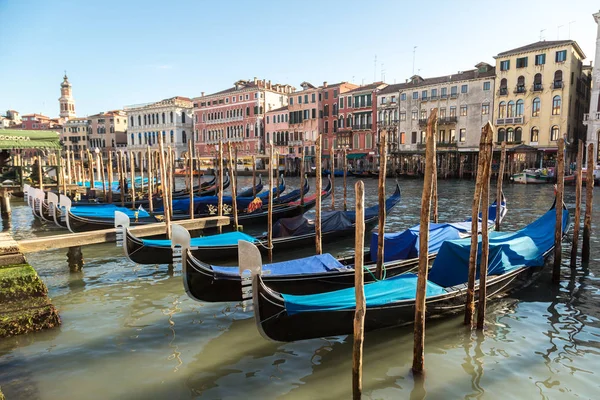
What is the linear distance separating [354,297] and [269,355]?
37.6 inches

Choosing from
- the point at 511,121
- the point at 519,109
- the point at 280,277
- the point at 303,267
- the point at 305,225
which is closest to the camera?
the point at 280,277

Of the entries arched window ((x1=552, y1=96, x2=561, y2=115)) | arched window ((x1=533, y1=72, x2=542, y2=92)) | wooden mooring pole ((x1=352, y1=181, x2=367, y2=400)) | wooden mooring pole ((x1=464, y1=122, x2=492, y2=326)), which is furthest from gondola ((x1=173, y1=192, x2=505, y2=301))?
arched window ((x1=533, y1=72, x2=542, y2=92))

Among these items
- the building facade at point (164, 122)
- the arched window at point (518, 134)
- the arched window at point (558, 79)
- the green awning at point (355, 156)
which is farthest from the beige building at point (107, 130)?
the arched window at point (558, 79)

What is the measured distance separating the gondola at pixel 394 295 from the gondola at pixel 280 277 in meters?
0.25

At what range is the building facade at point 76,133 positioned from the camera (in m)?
49.8

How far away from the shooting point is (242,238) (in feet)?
21.9

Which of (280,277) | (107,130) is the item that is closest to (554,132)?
(280,277)

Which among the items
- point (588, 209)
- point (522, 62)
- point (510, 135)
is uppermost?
point (522, 62)

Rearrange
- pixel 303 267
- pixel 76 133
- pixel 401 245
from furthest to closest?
pixel 76 133, pixel 401 245, pixel 303 267

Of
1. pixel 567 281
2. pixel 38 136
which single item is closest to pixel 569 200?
pixel 567 281

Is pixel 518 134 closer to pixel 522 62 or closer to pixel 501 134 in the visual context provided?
pixel 501 134

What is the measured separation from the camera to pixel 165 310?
5.02 metres

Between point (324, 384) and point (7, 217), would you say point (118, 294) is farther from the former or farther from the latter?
point (7, 217)

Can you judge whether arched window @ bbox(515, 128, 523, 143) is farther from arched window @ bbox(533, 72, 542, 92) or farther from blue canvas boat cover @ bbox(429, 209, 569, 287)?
blue canvas boat cover @ bbox(429, 209, 569, 287)
